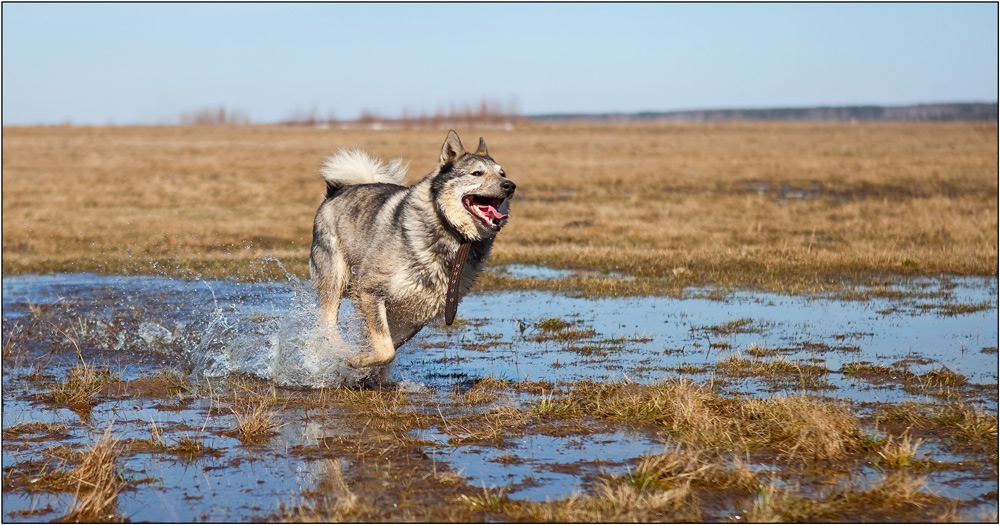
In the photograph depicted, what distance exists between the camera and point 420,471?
471 cm

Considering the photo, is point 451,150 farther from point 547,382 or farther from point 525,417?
point 525,417

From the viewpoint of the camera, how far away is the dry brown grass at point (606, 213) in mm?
13305

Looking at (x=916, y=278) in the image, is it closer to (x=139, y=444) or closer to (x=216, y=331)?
(x=216, y=331)

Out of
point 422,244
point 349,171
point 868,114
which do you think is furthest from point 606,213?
point 868,114

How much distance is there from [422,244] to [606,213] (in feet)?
43.8

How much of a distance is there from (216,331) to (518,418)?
14.5 ft

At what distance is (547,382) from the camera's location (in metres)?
6.89

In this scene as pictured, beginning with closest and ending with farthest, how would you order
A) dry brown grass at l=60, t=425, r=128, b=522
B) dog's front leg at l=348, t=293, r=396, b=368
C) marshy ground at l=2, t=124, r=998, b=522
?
dry brown grass at l=60, t=425, r=128, b=522 < marshy ground at l=2, t=124, r=998, b=522 < dog's front leg at l=348, t=293, r=396, b=368

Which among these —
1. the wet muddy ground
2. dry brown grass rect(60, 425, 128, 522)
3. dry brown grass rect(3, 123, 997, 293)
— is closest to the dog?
the wet muddy ground

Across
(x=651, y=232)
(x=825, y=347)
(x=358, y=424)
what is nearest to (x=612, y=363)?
(x=825, y=347)

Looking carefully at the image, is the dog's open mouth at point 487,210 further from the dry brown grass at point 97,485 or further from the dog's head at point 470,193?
the dry brown grass at point 97,485

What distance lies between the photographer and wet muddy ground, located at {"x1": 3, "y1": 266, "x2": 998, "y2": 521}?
4262 millimetres

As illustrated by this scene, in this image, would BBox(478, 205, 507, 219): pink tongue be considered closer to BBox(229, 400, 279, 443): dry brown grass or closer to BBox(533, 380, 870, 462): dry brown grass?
BBox(533, 380, 870, 462): dry brown grass

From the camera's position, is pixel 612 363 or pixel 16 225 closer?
pixel 612 363
